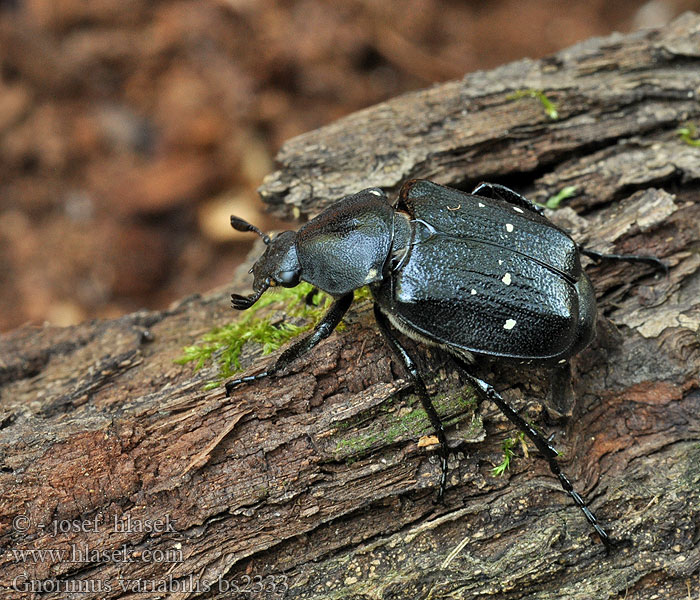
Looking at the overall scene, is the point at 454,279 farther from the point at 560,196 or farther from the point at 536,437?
the point at 560,196

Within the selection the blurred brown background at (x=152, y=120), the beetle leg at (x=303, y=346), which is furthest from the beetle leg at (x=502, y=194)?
the blurred brown background at (x=152, y=120)

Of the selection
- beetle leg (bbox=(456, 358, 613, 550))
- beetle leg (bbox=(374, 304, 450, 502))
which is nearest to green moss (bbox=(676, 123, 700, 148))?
beetle leg (bbox=(456, 358, 613, 550))

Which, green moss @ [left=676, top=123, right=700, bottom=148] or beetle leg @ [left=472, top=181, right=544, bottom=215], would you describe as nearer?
beetle leg @ [left=472, top=181, right=544, bottom=215]

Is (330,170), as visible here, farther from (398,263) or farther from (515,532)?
(515,532)

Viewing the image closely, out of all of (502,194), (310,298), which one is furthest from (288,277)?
(502,194)

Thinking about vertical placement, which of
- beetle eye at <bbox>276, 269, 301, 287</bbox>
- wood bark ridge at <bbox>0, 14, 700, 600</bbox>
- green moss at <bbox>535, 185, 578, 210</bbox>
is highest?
green moss at <bbox>535, 185, 578, 210</bbox>

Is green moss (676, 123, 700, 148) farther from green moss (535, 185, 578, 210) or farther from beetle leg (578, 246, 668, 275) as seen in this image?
beetle leg (578, 246, 668, 275)
